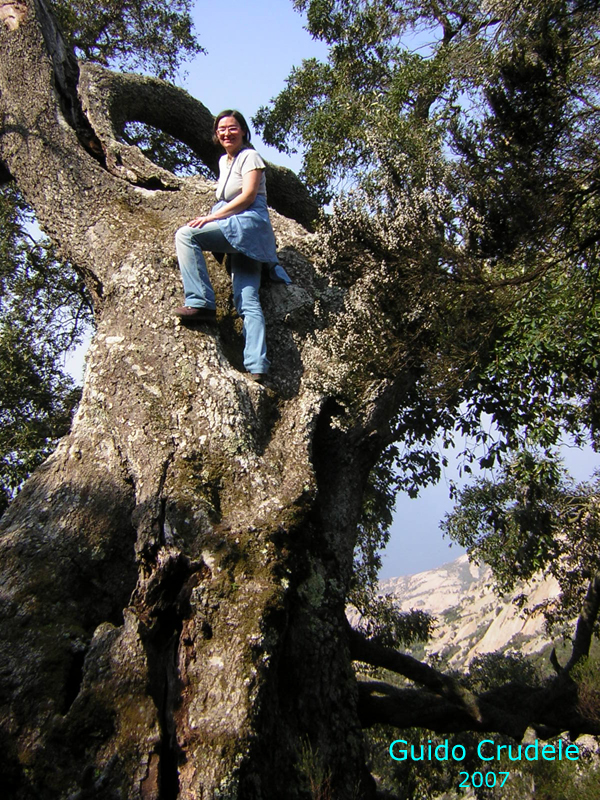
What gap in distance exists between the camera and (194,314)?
5238 millimetres

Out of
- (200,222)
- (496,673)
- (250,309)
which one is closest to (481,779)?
(496,673)

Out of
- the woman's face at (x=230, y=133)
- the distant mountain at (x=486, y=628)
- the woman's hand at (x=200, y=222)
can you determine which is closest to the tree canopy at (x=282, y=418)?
the woman's hand at (x=200, y=222)

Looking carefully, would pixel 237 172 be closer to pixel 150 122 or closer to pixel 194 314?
pixel 194 314

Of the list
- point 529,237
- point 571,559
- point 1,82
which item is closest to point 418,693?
point 571,559

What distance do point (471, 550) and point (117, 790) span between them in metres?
8.11

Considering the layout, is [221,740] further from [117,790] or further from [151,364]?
[151,364]

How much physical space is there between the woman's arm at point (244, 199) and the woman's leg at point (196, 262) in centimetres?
9

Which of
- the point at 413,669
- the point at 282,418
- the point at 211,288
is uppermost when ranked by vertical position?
the point at 211,288

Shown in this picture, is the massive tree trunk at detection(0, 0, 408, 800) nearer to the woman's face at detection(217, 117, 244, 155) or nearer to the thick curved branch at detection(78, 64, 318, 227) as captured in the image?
the thick curved branch at detection(78, 64, 318, 227)

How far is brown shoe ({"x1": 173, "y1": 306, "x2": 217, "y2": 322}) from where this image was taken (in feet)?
17.1

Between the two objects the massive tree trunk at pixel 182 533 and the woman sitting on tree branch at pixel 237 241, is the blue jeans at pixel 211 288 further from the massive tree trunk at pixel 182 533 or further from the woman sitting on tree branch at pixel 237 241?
the massive tree trunk at pixel 182 533

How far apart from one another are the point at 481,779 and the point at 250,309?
6.77 meters

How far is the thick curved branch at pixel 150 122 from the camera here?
7.27 m

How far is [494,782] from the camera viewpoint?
28.2 feet
